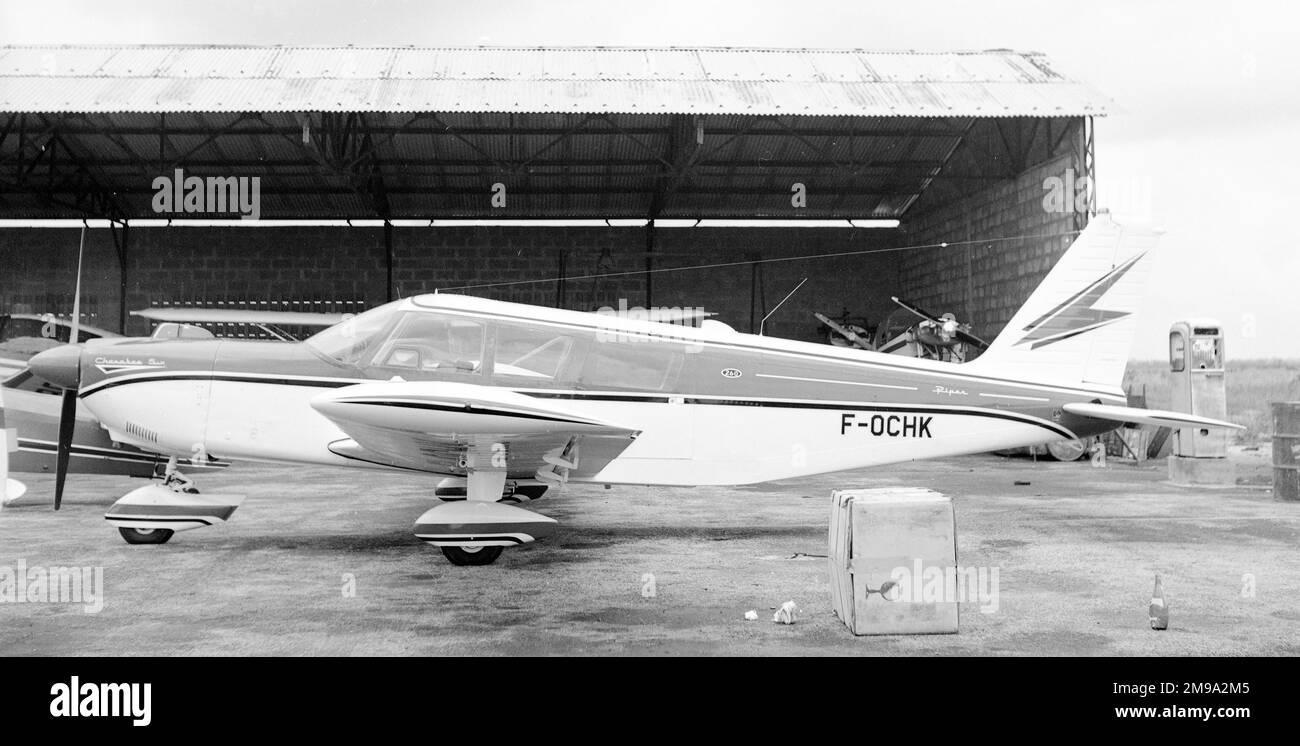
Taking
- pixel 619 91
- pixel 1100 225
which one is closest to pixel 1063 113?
pixel 619 91

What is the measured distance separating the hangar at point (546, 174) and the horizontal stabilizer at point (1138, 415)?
957 cm

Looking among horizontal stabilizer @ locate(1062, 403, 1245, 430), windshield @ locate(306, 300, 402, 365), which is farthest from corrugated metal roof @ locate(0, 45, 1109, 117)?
windshield @ locate(306, 300, 402, 365)

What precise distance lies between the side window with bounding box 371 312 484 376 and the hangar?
10.1 metres

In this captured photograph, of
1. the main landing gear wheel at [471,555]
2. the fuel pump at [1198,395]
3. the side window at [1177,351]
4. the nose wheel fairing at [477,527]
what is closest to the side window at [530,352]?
the nose wheel fairing at [477,527]

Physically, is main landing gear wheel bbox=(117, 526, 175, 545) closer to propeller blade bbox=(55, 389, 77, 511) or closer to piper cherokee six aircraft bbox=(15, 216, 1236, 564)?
piper cherokee six aircraft bbox=(15, 216, 1236, 564)

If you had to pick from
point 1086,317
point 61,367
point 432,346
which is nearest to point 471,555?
point 432,346

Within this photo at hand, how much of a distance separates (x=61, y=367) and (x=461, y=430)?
11.5 feet

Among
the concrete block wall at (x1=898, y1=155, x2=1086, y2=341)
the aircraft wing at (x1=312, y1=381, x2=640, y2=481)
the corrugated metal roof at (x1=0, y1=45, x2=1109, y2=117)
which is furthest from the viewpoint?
the concrete block wall at (x1=898, y1=155, x2=1086, y2=341)

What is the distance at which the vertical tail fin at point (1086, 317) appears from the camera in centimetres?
881

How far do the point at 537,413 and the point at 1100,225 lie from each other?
5.48 meters

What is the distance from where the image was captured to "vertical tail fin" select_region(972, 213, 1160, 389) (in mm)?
8812

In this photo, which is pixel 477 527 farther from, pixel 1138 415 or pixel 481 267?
pixel 481 267

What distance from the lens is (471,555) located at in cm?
723

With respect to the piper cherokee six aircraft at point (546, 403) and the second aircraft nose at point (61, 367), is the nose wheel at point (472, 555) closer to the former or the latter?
the piper cherokee six aircraft at point (546, 403)
